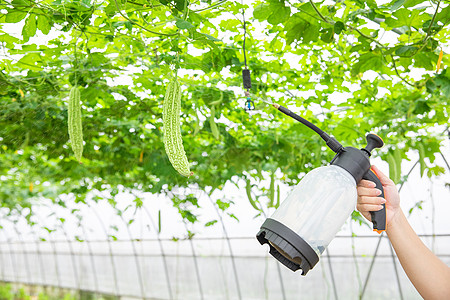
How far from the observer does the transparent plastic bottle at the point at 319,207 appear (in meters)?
1.15

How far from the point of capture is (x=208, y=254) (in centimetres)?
1001

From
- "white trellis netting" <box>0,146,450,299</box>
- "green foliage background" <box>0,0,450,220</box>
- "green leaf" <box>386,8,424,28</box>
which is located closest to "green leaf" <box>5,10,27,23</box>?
"green foliage background" <box>0,0,450,220</box>

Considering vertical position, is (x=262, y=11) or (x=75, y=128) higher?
(x=262, y=11)

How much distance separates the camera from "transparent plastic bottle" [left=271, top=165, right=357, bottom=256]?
115 cm

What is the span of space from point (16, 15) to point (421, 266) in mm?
2114

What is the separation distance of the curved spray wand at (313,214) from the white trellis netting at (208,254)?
417cm

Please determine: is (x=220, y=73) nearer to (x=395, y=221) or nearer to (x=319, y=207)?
(x=395, y=221)

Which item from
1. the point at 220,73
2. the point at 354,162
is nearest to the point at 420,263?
the point at 354,162

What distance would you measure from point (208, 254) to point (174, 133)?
8414 mm

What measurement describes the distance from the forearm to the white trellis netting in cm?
389

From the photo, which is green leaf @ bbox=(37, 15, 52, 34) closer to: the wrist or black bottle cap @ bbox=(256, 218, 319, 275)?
black bottle cap @ bbox=(256, 218, 319, 275)

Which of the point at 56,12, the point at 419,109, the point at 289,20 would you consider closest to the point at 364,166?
the point at 289,20

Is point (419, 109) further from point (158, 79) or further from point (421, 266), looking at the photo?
point (421, 266)

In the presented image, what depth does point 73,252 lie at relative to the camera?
565 inches
